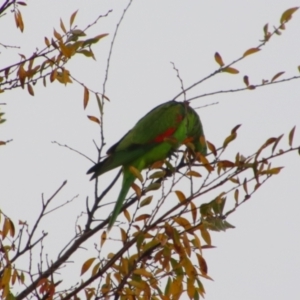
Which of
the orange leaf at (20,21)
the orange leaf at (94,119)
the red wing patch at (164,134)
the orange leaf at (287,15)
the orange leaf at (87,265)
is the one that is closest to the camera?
the orange leaf at (87,265)

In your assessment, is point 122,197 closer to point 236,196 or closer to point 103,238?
point 103,238

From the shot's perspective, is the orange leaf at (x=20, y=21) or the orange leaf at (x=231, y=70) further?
the orange leaf at (x=20, y=21)

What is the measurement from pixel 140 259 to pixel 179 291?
20cm

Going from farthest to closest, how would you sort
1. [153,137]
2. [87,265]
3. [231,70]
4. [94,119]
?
[153,137]
[94,119]
[231,70]
[87,265]

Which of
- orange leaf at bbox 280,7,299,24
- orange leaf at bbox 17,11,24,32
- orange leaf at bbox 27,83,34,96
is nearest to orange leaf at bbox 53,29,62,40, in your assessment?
orange leaf at bbox 17,11,24,32

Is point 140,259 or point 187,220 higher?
point 187,220

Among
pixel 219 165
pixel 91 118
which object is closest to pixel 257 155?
pixel 219 165

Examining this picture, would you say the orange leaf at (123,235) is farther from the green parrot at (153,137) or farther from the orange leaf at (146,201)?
the green parrot at (153,137)

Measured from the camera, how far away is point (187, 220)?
2.34 metres

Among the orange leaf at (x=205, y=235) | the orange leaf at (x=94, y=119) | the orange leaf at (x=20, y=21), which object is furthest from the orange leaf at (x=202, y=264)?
the orange leaf at (x=20, y=21)

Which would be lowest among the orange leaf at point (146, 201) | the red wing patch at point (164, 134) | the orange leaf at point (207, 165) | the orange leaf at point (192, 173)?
the orange leaf at point (146, 201)

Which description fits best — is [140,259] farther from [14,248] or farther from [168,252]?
[14,248]

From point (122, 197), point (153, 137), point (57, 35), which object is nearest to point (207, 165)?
point (57, 35)

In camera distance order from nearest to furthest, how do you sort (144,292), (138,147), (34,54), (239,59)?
(144,292), (239,59), (34,54), (138,147)
